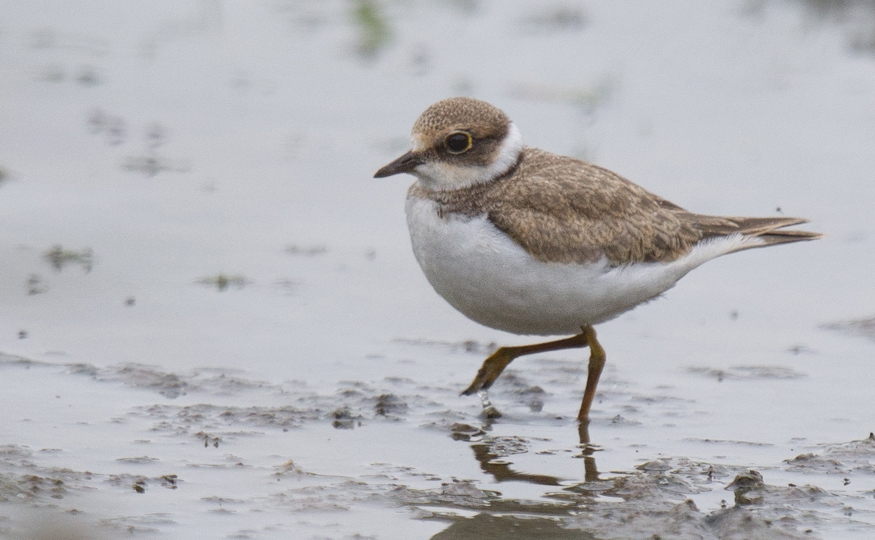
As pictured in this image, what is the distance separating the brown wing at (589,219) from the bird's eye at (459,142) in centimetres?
25

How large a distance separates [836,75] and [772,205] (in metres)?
3.37

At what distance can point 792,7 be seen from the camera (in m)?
14.2

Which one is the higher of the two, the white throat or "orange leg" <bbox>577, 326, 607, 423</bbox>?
the white throat

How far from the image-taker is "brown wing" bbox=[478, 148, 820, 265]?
20.3ft

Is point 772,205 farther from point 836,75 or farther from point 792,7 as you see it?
point 792,7

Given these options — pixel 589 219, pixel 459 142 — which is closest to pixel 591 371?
pixel 589 219

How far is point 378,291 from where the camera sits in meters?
8.02

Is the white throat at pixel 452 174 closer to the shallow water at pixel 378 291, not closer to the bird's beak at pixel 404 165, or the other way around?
the bird's beak at pixel 404 165

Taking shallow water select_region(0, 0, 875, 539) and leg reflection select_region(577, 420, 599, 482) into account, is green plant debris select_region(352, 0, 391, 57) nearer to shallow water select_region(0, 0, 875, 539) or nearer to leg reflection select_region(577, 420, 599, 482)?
shallow water select_region(0, 0, 875, 539)

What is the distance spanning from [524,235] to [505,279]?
223 mm

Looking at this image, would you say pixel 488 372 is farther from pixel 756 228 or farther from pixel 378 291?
pixel 756 228

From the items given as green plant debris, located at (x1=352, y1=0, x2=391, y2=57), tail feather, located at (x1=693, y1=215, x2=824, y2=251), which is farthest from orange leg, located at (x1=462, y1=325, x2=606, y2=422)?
green plant debris, located at (x1=352, y1=0, x2=391, y2=57)

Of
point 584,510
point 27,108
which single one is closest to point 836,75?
point 27,108

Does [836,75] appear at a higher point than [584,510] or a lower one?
higher
